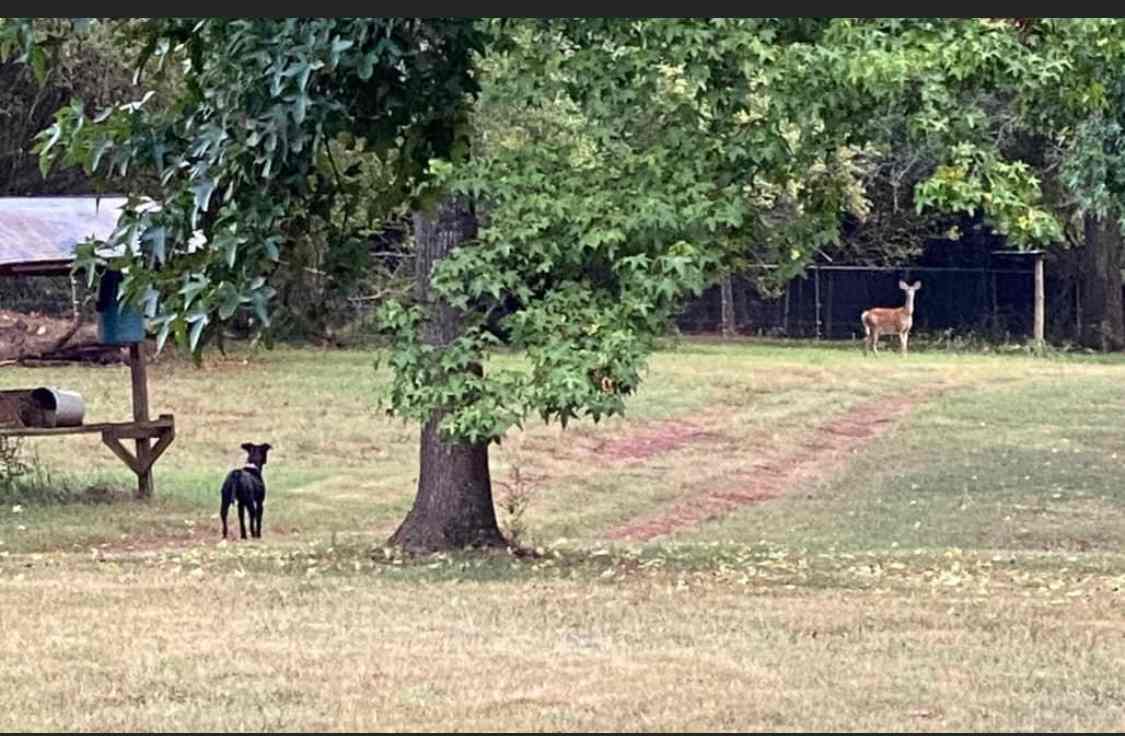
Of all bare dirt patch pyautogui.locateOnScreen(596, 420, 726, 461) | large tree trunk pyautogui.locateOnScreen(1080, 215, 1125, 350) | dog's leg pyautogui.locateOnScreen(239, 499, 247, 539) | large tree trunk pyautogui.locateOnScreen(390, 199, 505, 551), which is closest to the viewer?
large tree trunk pyautogui.locateOnScreen(390, 199, 505, 551)

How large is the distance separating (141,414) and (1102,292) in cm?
2635

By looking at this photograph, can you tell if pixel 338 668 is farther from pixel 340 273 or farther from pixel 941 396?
pixel 941 396

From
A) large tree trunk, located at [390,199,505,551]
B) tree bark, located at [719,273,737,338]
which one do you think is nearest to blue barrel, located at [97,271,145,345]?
large tree trunk, located at [390,199,505,551]

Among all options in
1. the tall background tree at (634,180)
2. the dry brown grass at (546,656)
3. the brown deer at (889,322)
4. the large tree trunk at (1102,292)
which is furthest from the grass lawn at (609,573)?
the large tree trunk at (1102,292)

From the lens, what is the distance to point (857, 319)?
1673 inches

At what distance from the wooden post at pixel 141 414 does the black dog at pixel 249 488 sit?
3.04 metres

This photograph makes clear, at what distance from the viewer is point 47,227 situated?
62.4 ft

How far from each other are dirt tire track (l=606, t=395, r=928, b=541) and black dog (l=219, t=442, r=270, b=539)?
11.6 feet

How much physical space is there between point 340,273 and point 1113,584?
712 cm

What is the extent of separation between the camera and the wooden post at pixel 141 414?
19.2m

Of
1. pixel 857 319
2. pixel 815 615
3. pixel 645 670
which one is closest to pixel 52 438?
pixel 815 615

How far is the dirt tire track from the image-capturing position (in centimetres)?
1953

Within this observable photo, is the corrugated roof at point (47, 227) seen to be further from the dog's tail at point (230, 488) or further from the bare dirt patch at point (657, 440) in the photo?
the bare dirt patch at point (657, 440)

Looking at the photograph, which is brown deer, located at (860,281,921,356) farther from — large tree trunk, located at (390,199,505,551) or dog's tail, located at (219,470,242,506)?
large tree trunk, located at (390,199,505,551)
